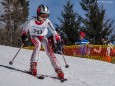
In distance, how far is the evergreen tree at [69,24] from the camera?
132 ft

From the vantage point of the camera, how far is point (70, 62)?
1492cm

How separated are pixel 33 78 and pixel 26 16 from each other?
44.1 m

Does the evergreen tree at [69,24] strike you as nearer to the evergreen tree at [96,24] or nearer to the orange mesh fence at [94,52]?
the evergreen tree at [96,24]

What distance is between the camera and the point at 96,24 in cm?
4112

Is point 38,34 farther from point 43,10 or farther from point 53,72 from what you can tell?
point 53,72

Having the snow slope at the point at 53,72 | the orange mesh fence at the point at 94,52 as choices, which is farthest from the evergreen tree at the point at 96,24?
the snow slope at the point at 53,72

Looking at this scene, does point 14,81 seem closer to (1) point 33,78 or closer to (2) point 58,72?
(1) point 33,78

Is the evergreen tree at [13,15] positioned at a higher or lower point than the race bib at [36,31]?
higher

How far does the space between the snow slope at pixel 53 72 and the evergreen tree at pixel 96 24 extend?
24.4 metres

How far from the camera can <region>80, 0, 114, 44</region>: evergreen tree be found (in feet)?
132

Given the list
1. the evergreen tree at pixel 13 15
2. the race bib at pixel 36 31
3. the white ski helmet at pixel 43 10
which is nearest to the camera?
the white ski helmet at pixel 43 10

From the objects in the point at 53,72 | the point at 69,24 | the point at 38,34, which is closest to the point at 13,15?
the point at 69,24

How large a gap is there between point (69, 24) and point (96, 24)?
2.69 meters

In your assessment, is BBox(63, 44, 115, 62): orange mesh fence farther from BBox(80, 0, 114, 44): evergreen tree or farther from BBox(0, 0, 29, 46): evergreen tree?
BBox(0, 0, 29, 46): evergreen tree
